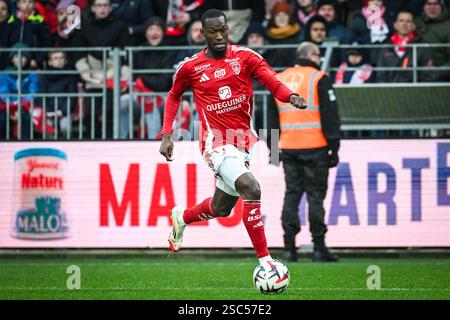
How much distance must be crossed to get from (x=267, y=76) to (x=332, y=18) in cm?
673

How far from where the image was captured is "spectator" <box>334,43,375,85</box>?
1616 cm

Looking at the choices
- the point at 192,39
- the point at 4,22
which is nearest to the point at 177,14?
the point at 192,39

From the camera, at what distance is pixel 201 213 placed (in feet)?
37.6

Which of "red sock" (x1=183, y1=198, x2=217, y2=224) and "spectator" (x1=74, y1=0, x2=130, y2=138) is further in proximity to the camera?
"spectator" (x1=74, y1=0, x2=130, y2=138)

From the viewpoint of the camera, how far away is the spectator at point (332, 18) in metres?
17.0

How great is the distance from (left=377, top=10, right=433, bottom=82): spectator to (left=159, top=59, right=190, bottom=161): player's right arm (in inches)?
212

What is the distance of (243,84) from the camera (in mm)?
10906

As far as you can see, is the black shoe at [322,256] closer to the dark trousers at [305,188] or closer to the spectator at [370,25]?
the dark trousers at [305,188]

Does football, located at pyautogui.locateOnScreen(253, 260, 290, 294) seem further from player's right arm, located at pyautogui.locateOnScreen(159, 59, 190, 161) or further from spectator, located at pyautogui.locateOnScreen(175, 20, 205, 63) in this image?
spectator, located at pyautogui.locateOnScreen(175, 20, 205, 63)

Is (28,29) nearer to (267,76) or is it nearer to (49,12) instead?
(49,12)

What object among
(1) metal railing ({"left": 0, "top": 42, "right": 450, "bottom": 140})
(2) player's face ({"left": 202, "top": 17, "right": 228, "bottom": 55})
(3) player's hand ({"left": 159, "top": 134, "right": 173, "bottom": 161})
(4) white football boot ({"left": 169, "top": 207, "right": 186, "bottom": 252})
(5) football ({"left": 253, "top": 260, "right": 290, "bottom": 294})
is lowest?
(5) football ({"left": 253, "top": 260, "right": 290, "bottom": 294})

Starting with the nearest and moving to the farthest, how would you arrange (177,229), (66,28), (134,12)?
(177,229) → (66,28) → (134,12)

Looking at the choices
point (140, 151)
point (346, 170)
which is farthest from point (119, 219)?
point (346, 170)

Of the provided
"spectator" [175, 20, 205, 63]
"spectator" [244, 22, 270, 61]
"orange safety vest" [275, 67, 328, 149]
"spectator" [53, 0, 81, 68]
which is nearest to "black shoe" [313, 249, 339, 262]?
"orange safety vest" [275, 67, 328, 149]
